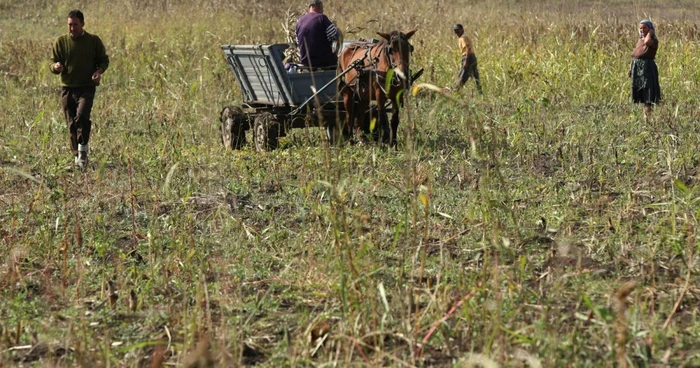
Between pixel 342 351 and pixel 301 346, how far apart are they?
193 millimetres

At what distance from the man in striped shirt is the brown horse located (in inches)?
9.6

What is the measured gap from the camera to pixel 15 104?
599 inches

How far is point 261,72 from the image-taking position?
12.0m

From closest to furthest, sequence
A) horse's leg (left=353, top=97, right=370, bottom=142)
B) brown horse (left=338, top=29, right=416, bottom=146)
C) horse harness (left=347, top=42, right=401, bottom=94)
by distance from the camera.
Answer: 1. brown horse (left=338, top=29, right=416, bottom=146)
2. horse harness (left=347, top=42, right=401, bottom=94)
3. horse's leg (left=353, top=97, right=370, bottom=142)

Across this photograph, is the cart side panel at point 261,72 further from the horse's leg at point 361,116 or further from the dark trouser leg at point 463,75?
the dark trouser leg at point 463,75

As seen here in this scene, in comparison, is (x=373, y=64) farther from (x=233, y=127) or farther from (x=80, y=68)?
(x=80, y=68)

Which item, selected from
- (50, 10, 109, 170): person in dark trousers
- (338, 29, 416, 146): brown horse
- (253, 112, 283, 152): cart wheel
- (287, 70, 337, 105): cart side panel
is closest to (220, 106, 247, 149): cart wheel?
(253, 112, 283, 152): cart wheel

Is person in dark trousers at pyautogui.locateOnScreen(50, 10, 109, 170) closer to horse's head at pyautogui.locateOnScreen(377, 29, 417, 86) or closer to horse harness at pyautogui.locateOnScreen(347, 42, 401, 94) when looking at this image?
horse harness at pyautogui.locateOnScreen(347, 42, 401, 94)

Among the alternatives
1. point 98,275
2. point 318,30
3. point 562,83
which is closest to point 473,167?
point 318,30

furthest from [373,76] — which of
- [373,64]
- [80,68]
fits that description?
[80,68]

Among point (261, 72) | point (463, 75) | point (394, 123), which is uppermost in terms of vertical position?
point (261, 72)

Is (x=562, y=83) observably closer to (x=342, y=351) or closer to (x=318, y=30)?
(x=318, y=30)

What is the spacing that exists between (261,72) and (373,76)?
4.46 feet

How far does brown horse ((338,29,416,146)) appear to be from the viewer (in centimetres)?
1097
